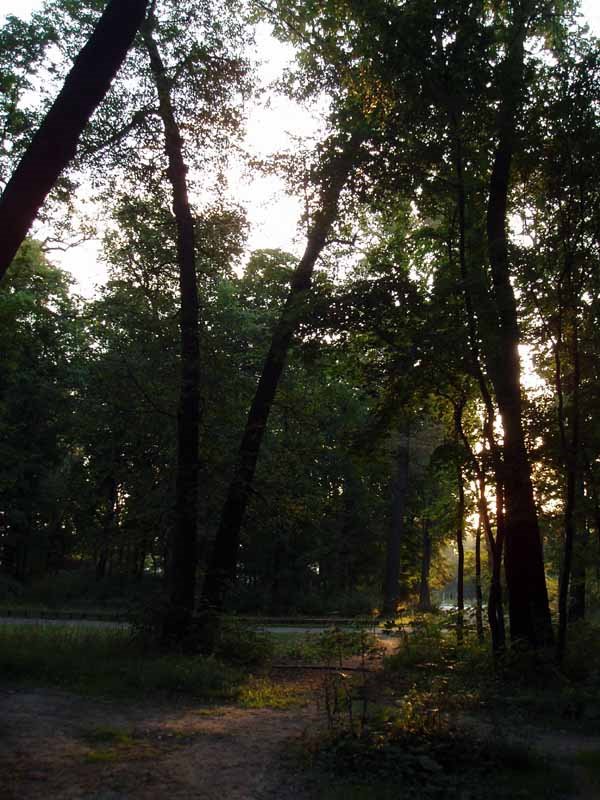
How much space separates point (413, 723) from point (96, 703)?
4.48 metres

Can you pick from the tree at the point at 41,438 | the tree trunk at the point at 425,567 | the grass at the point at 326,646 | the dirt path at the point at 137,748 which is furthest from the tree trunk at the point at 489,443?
the tree trunk at the point at 425,567

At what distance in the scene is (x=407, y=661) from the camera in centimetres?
1205

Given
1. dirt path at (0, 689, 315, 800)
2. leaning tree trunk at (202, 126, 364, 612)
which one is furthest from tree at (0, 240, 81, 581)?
dirt path at (0, 689, 315, 800)

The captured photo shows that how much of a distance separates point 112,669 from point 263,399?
21.9 ft

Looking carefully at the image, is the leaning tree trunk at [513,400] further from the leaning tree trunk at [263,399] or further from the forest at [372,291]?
the leaning tree trunk at [263,399]

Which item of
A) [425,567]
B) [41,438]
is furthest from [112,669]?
[425,567]

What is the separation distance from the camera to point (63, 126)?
6.51 metres

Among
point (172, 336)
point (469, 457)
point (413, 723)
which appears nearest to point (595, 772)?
point (413, 723)

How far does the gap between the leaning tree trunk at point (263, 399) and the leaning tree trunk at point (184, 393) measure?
72 cm

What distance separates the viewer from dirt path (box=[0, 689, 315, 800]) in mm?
5523

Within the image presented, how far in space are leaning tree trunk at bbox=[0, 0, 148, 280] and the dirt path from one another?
422cm

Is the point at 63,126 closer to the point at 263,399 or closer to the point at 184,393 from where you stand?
the point at 184,393

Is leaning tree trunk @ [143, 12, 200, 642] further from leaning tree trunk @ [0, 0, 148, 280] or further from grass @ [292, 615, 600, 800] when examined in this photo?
leaning tree trunk @ [0, 0, 148, 280]

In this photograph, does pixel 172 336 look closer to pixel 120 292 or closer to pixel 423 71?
pixel 120 292
